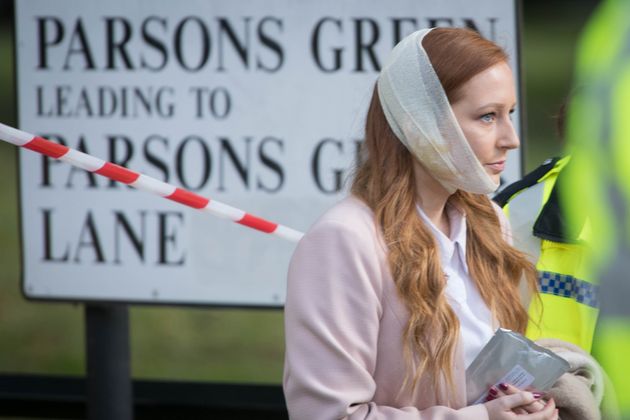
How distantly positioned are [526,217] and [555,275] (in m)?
0.19

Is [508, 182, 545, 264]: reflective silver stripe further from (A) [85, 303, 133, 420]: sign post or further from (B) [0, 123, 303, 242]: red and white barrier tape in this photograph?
(A) [85, 303, 133, 420]: sign post

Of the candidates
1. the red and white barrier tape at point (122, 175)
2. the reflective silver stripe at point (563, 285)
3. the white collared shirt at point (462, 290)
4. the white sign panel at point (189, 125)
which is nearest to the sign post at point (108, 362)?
the white sign panel at point (189, 125)

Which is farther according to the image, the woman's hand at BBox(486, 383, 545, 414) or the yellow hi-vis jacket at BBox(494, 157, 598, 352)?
the yellow hi-vis jacket at BBox(494, 157, 598, 352)

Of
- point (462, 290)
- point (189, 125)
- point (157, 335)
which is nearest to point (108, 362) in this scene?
point (189, 125)

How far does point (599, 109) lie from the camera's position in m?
1.37

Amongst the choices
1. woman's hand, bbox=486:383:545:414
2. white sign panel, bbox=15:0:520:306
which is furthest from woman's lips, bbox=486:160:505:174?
white sign panel, bbox=15:0:520:306

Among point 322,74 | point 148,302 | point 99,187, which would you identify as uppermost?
point 322,74

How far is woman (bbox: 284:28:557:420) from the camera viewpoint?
7.12ft

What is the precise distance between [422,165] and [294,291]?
13.3 inches

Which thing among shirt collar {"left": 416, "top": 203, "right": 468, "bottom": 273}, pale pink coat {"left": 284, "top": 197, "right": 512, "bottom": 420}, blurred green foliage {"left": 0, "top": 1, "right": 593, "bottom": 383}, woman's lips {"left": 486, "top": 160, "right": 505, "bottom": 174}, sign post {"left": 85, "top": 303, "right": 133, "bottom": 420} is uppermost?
woman's lips {"left": 486, "top": 160, "right": 505, "bottom": 174}

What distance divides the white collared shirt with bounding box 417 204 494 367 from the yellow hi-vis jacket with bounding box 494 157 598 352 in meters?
0.23

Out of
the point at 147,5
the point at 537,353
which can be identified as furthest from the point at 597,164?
the point at 147,5

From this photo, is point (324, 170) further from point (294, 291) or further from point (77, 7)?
point (294, 291)

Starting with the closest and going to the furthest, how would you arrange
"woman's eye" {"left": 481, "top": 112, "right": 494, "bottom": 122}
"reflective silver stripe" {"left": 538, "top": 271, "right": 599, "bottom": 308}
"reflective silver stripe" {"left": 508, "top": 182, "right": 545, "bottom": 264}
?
"woman's eye" {"left": 481, "top": 112, "right": 494, "bottom": 122}
"reflective silver stripe" {"left": 538, "top": 271, "right": 599, "bottom": 308}
"reflective silver stripe" {"left": 508, "top": 182, "right": 545, "bottom": 264}
